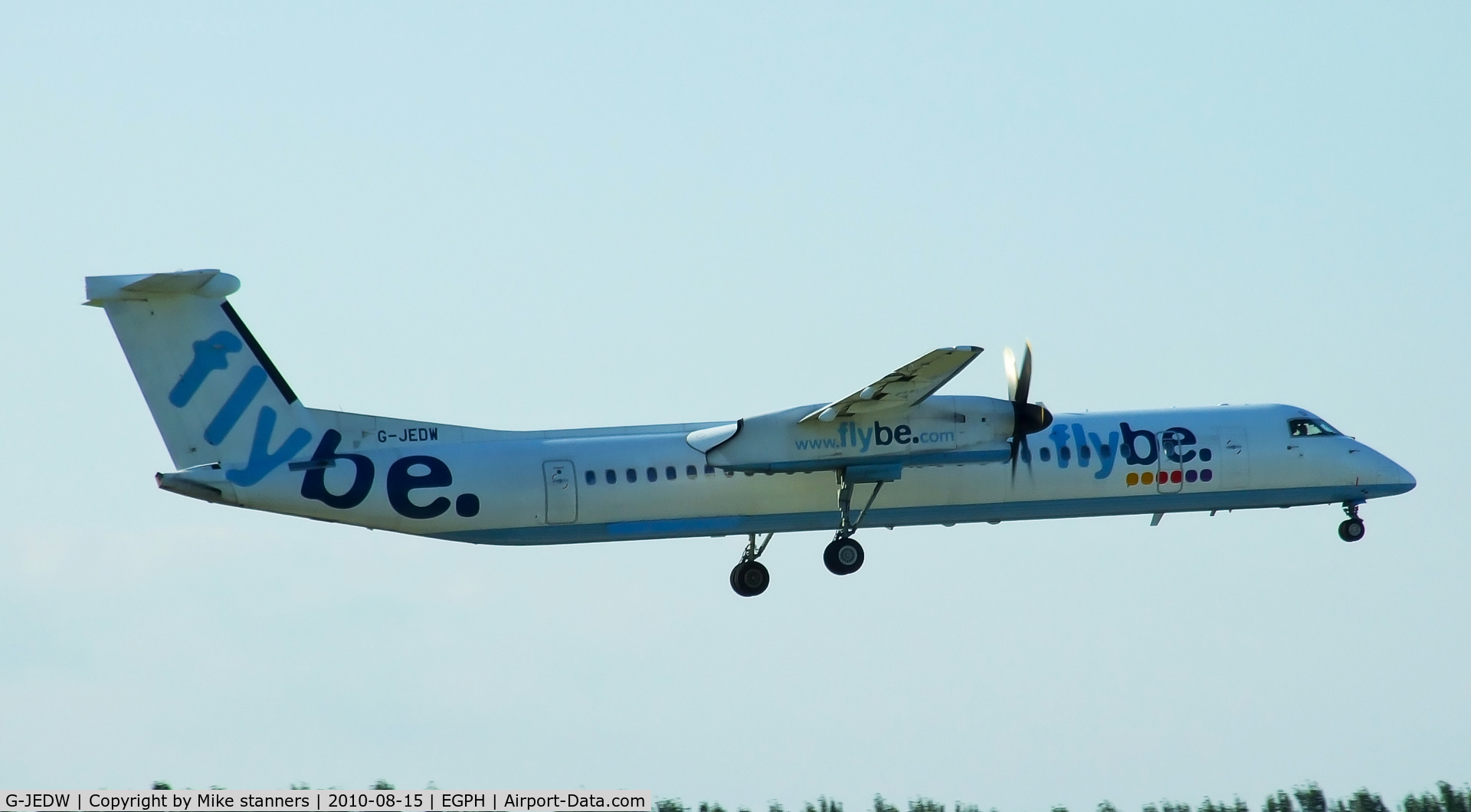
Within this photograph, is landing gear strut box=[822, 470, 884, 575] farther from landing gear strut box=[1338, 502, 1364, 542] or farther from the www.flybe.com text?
landing gear strut box=[1338, 502, 1364, 542]

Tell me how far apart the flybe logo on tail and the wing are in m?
Result: 7.52

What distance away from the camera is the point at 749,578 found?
29625 mm

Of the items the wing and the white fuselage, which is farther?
the white fuselage

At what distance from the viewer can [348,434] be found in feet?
91.0

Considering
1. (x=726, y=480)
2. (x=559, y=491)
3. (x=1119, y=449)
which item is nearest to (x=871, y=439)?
(x=726, y=480)

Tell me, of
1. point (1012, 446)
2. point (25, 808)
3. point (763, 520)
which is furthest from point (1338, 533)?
point (25, 808)

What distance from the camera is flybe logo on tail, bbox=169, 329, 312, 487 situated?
1069 inches

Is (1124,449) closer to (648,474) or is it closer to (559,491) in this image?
(648,474)

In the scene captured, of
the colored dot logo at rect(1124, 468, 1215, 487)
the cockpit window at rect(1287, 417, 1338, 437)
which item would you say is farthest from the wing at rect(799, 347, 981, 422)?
the cockpit window at rect(1287, 417, 1338, 437)

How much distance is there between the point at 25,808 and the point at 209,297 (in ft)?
27.8

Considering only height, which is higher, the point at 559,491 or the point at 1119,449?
the point at 1119,449

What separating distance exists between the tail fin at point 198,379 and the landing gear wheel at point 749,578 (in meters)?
6.87

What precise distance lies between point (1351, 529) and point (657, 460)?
1179 centimetres
